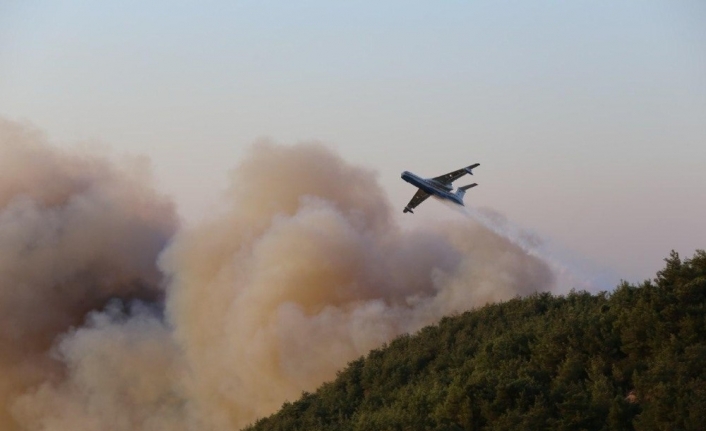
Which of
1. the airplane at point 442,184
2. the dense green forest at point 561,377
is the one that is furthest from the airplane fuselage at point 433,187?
the dense green forest at point 561,377

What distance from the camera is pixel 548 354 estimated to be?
58.1 m

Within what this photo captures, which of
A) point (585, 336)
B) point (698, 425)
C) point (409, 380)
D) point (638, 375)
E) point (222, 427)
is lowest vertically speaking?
point (698, 425)

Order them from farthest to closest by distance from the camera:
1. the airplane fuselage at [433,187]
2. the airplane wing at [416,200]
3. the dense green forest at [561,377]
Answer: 1. the airplane wing at [416,200]
2. the airplane fuselage at [433,187]
3. the dense green forest at [561,377]

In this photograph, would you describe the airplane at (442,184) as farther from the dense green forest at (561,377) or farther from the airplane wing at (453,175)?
the dense green forest at (561,377)

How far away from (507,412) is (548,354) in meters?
8.87

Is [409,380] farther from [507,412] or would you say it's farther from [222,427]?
[222,427]

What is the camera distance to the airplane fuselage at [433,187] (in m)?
96.1

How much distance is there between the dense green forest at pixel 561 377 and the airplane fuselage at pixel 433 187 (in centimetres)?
2421

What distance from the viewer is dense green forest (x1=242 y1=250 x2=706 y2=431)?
47875 mm

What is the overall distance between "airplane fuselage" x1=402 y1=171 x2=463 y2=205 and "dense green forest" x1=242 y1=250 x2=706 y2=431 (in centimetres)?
2421

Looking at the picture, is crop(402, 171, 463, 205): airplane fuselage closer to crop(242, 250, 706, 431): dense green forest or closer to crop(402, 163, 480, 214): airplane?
crop(402, 163, 480, 214): airplane

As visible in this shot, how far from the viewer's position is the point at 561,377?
5450 centimetres

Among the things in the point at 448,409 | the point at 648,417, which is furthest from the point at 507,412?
the point at 648,417

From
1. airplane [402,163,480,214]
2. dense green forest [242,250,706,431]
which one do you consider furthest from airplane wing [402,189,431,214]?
dense green forest [242,250,706,431]
